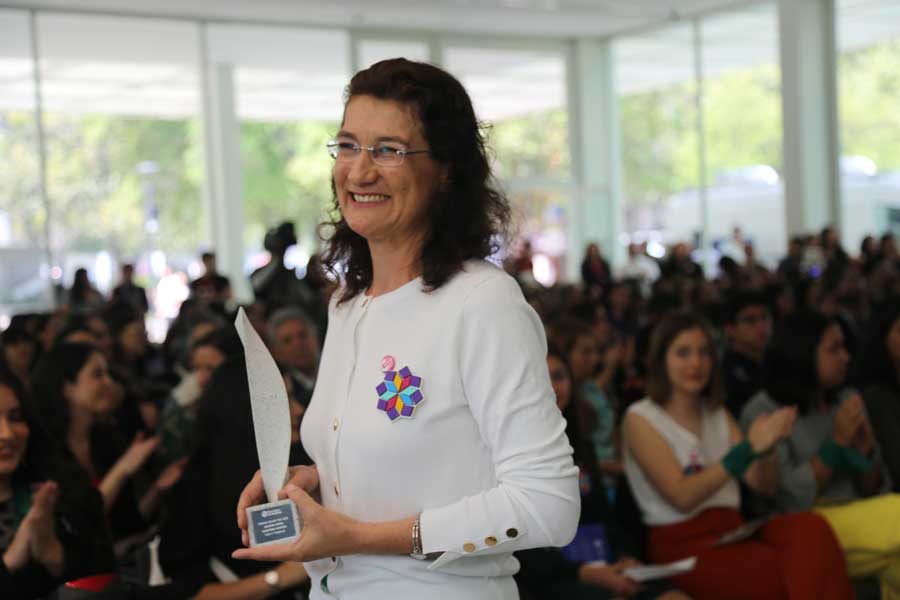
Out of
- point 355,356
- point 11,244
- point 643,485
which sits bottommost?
point 643,485

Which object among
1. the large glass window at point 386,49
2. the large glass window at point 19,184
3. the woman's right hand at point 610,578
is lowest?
the woman's right hand at point 610,578

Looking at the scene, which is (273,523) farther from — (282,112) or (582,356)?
(282,112)

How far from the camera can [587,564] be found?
10.8ft

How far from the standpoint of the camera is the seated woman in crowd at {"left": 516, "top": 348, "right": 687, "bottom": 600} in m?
3.21

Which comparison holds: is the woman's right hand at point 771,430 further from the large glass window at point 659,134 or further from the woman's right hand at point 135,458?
the large glass window at point 659,134

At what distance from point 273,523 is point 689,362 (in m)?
2.41

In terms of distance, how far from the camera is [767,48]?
586 inches

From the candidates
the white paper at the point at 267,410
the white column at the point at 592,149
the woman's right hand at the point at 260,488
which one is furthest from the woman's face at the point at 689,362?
the white column at the point at 592,149

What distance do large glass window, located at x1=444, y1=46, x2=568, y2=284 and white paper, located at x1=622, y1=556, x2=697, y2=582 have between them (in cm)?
1349

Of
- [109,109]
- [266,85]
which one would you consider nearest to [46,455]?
[109,109]

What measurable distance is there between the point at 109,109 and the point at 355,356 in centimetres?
1352

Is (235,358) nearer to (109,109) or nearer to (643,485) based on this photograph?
(643,485)

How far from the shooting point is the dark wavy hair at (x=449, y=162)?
1523 mm

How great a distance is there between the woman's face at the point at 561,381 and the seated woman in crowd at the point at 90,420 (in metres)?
1.28
